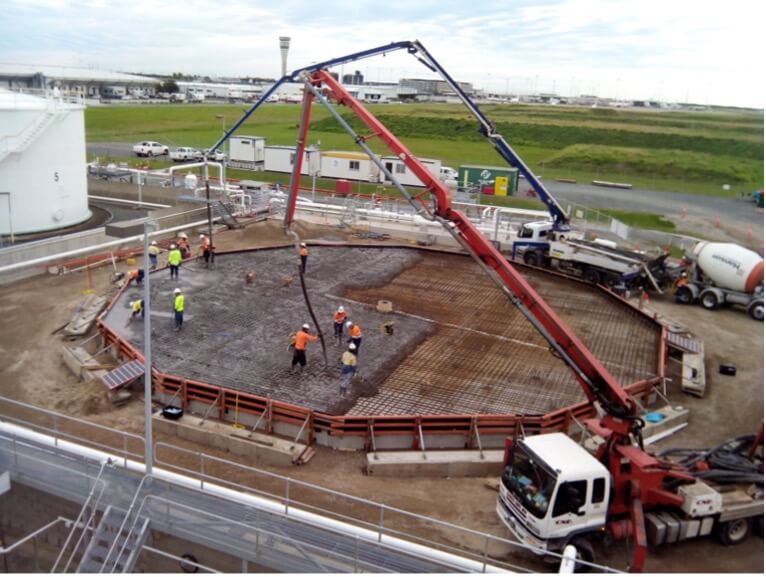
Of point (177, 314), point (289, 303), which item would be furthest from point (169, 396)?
point (289, 303)

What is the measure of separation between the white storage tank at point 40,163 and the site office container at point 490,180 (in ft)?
83.2

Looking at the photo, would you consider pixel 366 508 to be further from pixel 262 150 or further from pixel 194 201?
pixel 262 150

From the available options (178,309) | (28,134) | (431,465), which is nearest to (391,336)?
(178,309)

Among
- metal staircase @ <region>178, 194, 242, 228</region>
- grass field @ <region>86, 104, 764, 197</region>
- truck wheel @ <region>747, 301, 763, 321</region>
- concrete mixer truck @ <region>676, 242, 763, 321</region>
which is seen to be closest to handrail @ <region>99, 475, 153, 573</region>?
concrete mixer truck @ <region>676, 242, 763, 321</region>

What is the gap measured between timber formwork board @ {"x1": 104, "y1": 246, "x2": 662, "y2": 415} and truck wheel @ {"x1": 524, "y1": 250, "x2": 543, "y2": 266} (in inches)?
44.2

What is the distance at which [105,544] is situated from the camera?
10.8 m

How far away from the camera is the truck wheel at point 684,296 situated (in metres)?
26.0

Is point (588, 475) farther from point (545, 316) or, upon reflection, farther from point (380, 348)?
point (380, 348)

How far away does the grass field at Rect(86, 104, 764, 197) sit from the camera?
1791 inches

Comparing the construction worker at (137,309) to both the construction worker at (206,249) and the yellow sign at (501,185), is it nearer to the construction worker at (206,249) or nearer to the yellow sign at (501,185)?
the construction worker at (206,249)

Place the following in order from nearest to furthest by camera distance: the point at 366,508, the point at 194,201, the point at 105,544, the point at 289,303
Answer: the point at 105,544
the point at 366,508
the point at 289,303
the point at 194,201

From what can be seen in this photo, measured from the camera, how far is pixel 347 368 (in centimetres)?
1678

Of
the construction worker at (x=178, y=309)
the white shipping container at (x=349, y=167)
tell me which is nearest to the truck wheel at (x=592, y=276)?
the construction worker at (x=178, y=309)

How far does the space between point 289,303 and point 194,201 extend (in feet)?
51.8
